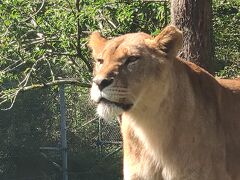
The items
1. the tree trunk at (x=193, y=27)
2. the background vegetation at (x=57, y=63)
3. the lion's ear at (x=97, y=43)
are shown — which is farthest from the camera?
the background vegetation at (x=57, y=63)

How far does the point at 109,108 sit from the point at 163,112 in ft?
1.56

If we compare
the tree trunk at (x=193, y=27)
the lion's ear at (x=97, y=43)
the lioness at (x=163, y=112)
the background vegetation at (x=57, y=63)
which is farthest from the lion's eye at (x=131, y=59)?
the background vegetation at (x=57, y=63)

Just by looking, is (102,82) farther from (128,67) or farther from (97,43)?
(97,43)

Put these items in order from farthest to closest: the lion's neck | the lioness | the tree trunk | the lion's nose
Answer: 1. the tree trunk
2. the lion's neck
3. the lioness
4. the lion's nose

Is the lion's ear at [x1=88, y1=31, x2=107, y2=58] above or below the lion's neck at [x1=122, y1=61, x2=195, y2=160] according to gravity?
above

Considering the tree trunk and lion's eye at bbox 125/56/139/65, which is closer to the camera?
lion's eye at bbox 125/56/139/65

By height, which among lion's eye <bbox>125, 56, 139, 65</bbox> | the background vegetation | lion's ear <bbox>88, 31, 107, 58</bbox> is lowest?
the background vegetation

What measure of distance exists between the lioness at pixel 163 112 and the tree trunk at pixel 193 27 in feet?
3.24

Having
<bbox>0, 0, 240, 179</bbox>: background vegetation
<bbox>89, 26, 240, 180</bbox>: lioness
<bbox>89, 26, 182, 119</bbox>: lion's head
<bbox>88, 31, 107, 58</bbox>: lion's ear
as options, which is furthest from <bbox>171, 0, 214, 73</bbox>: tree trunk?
<bbox>89, 26, 182, 119</bbox>: lion's head

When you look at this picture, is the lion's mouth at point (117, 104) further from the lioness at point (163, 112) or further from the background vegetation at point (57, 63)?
the background vegetation at point (57, 63)

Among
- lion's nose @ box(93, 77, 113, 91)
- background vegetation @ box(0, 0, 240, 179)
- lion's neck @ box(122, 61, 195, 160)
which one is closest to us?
lion's nose @ box(93, 77, 113, 91)

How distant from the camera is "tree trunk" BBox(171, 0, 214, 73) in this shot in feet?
18.5

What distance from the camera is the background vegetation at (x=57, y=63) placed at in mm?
6418

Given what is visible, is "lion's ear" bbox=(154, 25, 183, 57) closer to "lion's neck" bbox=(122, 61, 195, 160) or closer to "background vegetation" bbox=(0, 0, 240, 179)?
"lion's neck" bbox=(122, 61, 195, 160)
